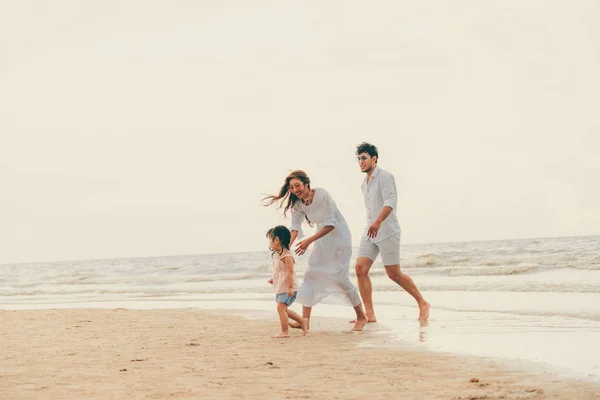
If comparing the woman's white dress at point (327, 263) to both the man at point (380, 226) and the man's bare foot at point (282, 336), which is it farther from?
the man's bare foot at point (282, 336)

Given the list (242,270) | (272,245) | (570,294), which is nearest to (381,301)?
(570,294)

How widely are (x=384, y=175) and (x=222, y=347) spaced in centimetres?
269

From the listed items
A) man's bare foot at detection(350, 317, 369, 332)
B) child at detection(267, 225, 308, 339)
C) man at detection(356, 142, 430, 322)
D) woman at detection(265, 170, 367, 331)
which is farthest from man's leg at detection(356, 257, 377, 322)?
child at detection(267, 225, 308, 339)

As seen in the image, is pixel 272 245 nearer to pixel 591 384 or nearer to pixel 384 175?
pixel 384 175

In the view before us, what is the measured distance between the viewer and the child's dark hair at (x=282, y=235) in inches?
264

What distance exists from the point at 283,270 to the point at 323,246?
0.67 m

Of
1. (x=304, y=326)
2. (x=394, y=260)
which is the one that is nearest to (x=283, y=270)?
(x=304, y=326)

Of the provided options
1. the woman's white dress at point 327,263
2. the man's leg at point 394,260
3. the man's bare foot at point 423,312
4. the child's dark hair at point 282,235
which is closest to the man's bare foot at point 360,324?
the woman's white dress at point 327,263

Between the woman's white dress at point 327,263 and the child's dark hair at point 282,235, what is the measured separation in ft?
1.33

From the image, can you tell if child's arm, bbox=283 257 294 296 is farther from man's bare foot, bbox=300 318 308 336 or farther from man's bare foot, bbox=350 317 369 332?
man's bare foot, bbox=350 317 369 332

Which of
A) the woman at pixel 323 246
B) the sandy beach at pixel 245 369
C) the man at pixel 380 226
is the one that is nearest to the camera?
the sandy beach at pixel 245 369

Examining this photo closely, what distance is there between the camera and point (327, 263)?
7.23m

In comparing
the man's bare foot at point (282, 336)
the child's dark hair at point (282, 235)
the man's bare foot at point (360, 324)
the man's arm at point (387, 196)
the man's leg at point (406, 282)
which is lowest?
the man's bare foot at point (282, 336)

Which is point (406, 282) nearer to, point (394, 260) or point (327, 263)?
point (394, 260)
